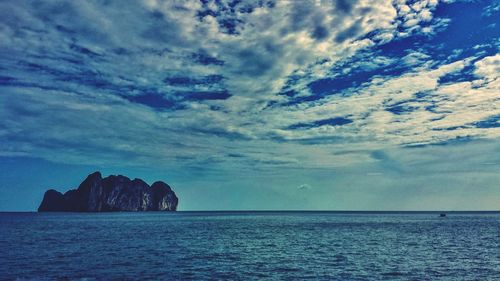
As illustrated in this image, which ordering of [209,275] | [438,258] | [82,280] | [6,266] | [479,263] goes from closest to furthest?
[82,280] < [209,275] < [6,266] < [479,263] < [438,258]

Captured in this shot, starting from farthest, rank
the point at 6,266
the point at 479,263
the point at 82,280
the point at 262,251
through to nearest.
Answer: the point at 262,251 → the point at 479,263 → the point at 6,266 → the point at 82,280

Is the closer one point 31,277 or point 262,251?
point 31,277

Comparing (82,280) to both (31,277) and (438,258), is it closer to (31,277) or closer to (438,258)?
(31,277)

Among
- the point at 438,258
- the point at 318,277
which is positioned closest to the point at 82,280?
the point at 318,277

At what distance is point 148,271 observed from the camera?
40.7m

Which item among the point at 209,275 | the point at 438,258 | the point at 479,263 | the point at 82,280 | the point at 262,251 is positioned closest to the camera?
the point at 82,280

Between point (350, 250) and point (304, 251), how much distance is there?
7.40m

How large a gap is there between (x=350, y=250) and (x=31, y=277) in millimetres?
42930

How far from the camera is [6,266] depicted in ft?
144

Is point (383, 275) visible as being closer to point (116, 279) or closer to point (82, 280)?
point (116, 279)

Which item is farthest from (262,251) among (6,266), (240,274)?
(6,266)

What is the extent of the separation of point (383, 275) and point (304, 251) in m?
19.5

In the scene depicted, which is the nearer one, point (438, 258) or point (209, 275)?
point (209, 275)

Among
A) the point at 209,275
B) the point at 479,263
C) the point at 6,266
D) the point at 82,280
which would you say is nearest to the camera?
the point at 82,280
